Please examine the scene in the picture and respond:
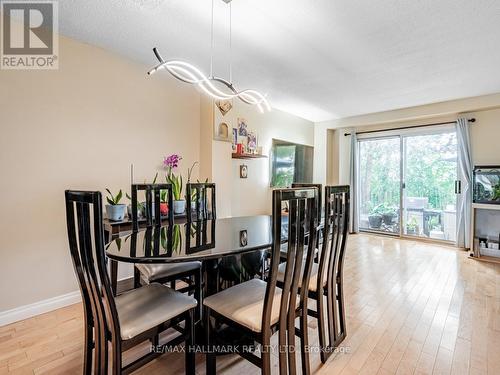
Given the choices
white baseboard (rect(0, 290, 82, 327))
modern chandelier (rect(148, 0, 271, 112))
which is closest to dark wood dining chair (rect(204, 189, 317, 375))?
modern chandelier (rect(148, 0, 271, 112))

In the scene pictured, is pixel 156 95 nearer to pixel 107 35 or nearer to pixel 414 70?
pixel 107 35

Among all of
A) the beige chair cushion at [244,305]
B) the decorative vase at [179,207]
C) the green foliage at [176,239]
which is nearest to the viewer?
the beige chair cushion at [244,305]

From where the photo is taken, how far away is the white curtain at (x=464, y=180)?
427 centimetres

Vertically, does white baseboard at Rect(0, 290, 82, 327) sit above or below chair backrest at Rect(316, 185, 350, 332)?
below

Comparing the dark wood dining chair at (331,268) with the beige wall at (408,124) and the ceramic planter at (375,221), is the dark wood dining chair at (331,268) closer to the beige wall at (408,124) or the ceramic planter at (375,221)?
the beige wall at (408,124)

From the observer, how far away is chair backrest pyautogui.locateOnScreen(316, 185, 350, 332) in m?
1.67

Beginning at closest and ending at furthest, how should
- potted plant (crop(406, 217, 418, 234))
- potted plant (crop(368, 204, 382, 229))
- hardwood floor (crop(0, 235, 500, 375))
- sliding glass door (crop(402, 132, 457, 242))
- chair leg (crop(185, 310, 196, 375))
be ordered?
1. chair leg (crop(185, 310, 196, 375))
2. hardwood floor (crop(0, 235, 500, 375))
3. sliding glass door (crop(402, 132, 457, 242))
4. potted plant (crop(406, 217, 418, 234))
5. potted plant (crop(368, 204, 382, 229))

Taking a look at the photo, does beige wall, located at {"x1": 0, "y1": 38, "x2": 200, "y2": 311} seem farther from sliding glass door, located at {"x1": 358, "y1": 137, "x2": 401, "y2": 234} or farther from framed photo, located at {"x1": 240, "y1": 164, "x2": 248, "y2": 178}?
sliding glass door, located at {"x1": 358, "y1": 137, "x2": 401, "y2": 234}

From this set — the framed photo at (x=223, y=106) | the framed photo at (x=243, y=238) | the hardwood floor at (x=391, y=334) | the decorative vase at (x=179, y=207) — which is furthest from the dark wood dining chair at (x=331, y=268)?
the framed photo at (x=223, y=106)

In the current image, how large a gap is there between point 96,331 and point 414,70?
388 cm

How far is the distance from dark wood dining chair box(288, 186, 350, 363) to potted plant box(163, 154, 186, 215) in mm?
1436

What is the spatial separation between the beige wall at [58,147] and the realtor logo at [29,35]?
77 millimetres

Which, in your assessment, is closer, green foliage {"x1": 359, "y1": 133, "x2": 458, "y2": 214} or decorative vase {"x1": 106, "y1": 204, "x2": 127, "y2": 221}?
decorative vase {"x1": 106, "y1": 204, "x2": 127, "y2": 221}

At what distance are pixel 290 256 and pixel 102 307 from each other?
3.06 feet
